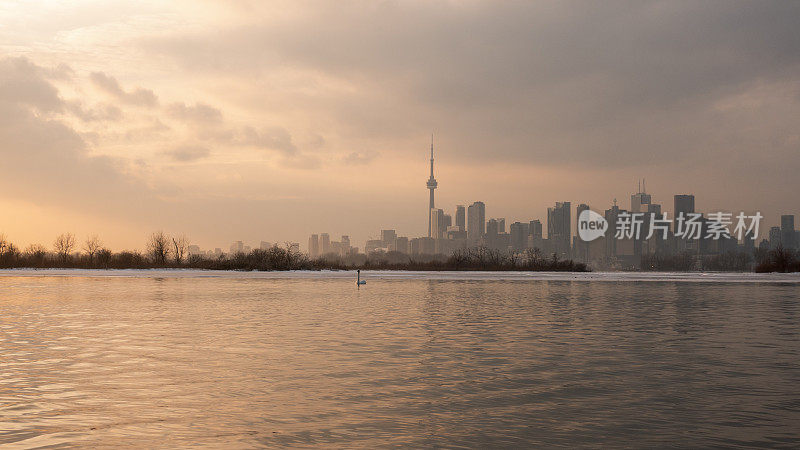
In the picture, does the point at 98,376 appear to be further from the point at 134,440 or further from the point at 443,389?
the point at 443,389

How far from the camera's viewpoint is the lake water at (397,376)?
8.38 metres

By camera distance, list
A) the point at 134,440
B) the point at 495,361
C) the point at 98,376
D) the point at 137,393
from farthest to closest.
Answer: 1. the point at 495,361
2. the point at 98,376
3. the point at 137,393
4. the point at 134,440

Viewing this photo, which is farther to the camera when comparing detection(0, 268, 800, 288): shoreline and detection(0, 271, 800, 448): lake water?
detection(0, 268, 800, 288): shoreline

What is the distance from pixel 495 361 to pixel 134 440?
7739 mm

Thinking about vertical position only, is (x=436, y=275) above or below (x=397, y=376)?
above

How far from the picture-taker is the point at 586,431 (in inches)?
333

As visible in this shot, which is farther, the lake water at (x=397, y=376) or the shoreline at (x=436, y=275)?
the shoreline at (x=436, y=275)

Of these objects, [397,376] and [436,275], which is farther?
[436,275]

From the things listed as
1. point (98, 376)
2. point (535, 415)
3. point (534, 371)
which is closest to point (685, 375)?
point (534, 371)

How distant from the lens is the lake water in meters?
8.38

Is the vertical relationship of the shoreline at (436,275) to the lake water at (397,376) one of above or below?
above

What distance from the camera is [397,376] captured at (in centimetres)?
1205

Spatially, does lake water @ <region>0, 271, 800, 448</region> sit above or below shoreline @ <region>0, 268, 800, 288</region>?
below

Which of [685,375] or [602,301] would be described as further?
[602,301]
